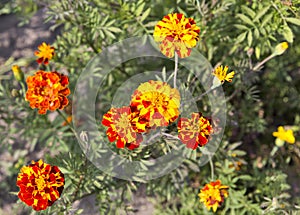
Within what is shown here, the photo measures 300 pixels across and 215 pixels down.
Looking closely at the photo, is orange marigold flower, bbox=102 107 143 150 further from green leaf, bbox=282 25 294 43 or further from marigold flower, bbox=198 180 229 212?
green leaf, bbox=282 25 294 43

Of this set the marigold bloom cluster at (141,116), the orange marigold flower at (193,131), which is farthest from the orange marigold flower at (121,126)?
the orange marigold flower at (193,131)

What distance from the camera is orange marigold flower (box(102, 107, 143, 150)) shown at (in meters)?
1.19

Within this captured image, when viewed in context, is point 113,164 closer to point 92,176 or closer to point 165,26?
point 92,176

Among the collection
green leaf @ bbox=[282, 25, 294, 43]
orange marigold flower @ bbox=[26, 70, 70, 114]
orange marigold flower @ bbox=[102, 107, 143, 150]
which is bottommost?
orange marigold flower @ bbox=[26, 70, 70, 114]

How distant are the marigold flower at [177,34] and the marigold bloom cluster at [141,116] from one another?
Result: 0.51 feet

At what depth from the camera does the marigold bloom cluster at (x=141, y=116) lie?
1.19 m

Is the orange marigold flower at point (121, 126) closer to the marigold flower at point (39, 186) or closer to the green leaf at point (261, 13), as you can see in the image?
the marigold flower at point (39, 186)

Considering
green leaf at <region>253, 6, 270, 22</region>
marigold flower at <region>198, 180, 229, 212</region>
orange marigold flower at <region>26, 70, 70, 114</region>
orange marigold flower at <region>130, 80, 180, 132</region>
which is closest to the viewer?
orange marigold flower at <region>130, 80, 180, 132</region>

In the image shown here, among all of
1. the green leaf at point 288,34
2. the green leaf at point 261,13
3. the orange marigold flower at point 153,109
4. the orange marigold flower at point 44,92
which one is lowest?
the orange marigold flower at point 44,92

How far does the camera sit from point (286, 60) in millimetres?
2215

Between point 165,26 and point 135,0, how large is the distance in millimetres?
541

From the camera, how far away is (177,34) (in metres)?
1.23

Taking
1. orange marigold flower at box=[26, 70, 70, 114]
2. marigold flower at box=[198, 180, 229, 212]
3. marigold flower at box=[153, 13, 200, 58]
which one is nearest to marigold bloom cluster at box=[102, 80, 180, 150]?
marigold flower at box=[153, 13, 200, 58]

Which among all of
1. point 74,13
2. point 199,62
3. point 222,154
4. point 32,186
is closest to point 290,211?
point 222,154
